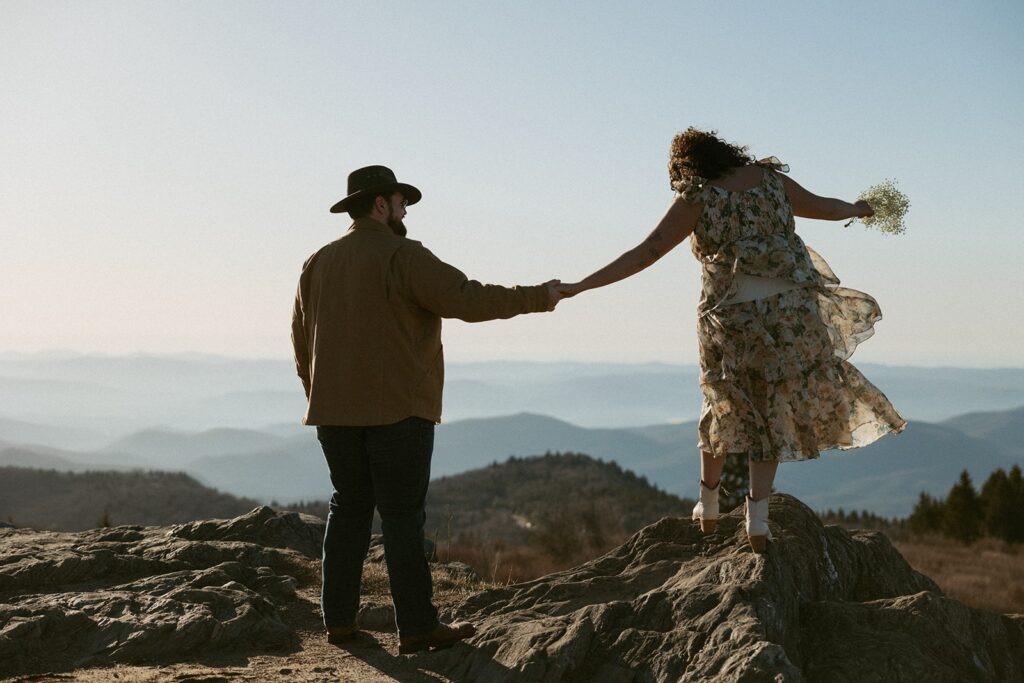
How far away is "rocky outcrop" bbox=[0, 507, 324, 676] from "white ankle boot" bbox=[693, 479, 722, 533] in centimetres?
285

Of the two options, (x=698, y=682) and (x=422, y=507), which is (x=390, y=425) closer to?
(x=422, y=507)

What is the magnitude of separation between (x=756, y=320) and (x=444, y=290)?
1.87 metres

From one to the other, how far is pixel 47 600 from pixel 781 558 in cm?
496

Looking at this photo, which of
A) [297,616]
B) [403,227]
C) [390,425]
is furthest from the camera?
[297,616]

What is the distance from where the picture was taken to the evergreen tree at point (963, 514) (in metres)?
32.7

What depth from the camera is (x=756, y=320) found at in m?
5.70

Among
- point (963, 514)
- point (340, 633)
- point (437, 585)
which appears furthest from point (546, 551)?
point (340, 633)

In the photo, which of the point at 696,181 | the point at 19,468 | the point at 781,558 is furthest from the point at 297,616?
the point at 19,468

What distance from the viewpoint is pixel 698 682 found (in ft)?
15.9

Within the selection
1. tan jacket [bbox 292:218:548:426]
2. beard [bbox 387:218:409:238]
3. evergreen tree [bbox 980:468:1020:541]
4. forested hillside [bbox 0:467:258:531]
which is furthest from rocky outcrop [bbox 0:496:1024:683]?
forested hillside [bbox 0:467:258:531]

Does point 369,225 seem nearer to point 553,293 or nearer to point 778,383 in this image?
point 553,293

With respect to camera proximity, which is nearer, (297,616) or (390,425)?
(390,425)

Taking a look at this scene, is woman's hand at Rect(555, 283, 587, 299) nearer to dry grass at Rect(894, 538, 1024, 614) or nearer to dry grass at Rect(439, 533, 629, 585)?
dry grass at Rect(894, 538, 1024, 614)

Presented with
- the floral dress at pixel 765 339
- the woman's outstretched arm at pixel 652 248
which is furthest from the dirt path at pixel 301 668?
the woman's outstretched arm at pixel 652 248
